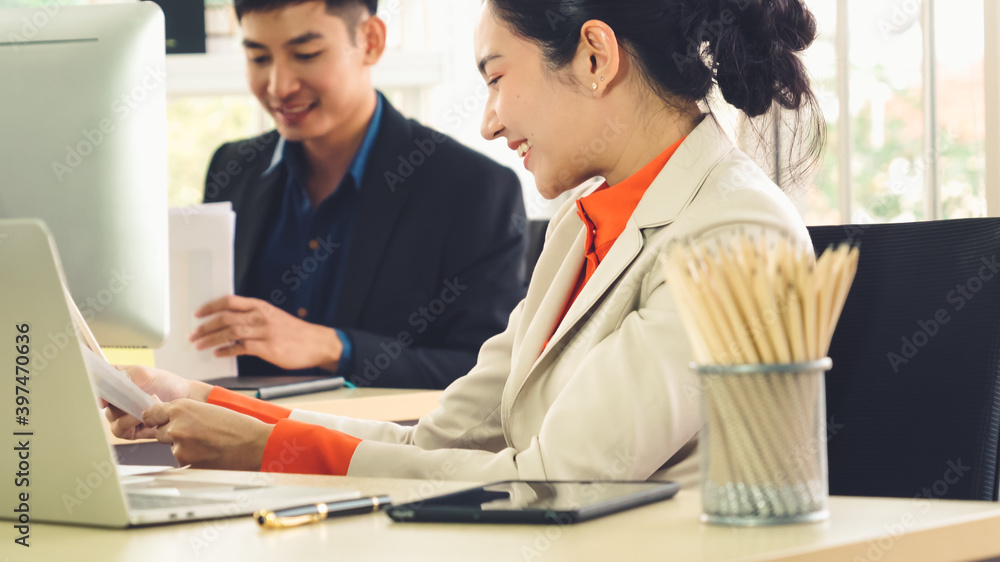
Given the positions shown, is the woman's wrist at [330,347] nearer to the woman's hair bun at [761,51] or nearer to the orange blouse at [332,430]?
the orange blouse at [332,430]

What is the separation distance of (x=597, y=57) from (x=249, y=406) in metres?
0.63

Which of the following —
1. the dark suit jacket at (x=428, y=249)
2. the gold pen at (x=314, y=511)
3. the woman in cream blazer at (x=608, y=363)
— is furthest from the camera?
the dark suit jacket at (x=428, y=249)

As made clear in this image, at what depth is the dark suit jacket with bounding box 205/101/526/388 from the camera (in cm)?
224

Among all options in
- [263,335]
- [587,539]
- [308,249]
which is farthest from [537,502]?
[308,249]

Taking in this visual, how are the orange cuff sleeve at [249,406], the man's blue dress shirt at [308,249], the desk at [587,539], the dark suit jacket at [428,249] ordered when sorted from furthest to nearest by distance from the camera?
the man's blue dress shirt at [308,249], the dark suit jacket at [428,249], the orange cuff sleeve at [249,406], the desk at [587,539]

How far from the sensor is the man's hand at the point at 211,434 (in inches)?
49.1

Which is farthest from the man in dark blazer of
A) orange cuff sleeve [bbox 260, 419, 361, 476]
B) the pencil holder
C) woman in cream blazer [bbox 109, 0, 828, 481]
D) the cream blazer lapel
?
the pencil holder

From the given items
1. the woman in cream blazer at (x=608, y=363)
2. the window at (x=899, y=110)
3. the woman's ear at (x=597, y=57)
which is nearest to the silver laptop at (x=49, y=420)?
Answer: the woman in cream blazer at (x=608, y=363)

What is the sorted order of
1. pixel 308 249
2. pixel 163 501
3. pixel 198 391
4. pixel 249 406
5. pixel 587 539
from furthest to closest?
pixel 308 249 → pixel 198 391 → pixel 249 406 → pixel 163 501 → pixel 587 539

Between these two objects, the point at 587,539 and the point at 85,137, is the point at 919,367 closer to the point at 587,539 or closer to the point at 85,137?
the point at 587,539

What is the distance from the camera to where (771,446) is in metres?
0.70

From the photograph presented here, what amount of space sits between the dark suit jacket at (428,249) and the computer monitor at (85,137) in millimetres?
939

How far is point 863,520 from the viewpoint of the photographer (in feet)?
2.37

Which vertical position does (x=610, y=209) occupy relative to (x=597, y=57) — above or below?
below
